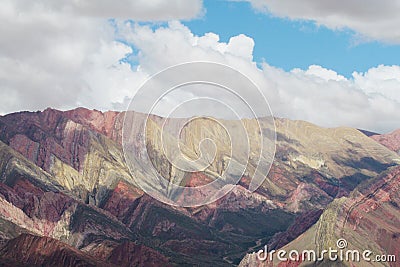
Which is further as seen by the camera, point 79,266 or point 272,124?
point 79,266

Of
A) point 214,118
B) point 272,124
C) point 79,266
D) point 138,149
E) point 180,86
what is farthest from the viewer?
point 79,266

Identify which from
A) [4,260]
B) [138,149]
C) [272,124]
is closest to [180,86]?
[272,124]

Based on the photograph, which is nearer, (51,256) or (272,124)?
(272,124)

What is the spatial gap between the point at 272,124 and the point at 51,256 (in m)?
145

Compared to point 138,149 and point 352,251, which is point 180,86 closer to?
point 138,149

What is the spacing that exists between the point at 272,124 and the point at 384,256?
13812cm

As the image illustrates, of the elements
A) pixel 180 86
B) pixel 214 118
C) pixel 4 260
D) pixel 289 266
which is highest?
pixel 289 266

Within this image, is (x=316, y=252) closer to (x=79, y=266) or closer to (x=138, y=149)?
(x=79, y=266)

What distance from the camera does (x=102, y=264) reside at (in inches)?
7707

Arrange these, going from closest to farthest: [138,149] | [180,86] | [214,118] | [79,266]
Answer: [180,86] < [214,118] < [138,149] < [79,266]

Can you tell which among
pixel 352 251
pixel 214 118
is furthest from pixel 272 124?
pixel 352 251

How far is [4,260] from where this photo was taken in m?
197

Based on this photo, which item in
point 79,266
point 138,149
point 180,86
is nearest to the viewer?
point 180,86

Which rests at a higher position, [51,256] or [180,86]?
[51,256]
